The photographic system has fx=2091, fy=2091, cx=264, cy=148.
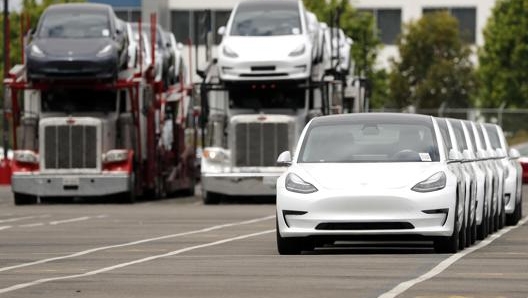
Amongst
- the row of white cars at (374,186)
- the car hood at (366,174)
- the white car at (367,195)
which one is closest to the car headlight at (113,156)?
the row of white cars at (374,186)

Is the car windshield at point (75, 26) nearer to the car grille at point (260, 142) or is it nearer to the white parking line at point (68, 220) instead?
the car grille at point (260, 142)

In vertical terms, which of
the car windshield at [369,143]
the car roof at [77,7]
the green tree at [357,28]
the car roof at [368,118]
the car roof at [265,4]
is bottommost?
the green tree at [357,28]

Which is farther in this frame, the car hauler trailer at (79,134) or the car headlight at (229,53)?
the car hauler trailer at (79,134)

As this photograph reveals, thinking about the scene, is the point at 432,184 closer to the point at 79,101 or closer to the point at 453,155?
the point at 453,155

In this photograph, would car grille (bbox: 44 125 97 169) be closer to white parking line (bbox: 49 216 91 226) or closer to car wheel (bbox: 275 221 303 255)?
white parking line (bbox: 49 216 91 226)

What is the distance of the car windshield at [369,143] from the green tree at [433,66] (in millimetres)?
70207

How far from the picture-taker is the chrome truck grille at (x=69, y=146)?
43625 millimetres

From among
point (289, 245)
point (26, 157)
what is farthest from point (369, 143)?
point (26, 157)

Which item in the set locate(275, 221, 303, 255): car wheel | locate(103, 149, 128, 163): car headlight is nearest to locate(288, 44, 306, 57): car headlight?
locate(103, 149, 128, 163): car headlight

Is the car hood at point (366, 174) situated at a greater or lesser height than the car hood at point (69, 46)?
greater

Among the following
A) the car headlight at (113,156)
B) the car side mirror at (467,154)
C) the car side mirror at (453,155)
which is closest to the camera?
the car side mirror at (453,155)

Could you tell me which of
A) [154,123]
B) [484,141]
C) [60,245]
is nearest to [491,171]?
[484,141]

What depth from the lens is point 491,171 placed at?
28172mm

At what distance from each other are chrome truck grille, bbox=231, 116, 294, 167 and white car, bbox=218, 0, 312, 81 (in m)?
0.98
